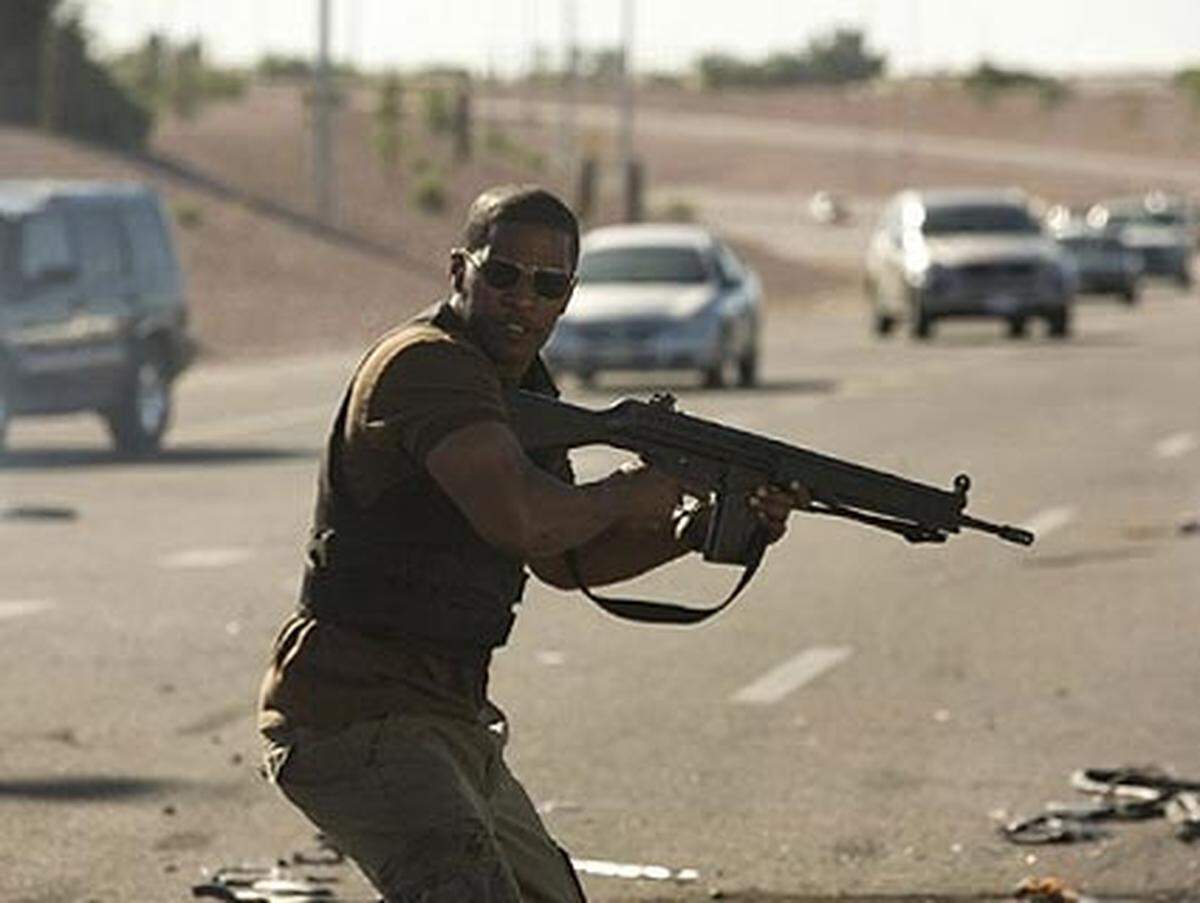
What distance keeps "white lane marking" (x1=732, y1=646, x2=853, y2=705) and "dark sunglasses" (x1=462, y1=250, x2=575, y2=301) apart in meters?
7.69

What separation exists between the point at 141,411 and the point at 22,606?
36.4 ft

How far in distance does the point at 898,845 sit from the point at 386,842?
467 centimetres

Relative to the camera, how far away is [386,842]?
648 cm

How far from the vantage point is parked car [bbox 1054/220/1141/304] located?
68.5 metres

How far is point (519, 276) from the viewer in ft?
21.4

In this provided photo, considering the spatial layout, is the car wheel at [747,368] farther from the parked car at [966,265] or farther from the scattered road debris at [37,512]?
the scattered road debris at [37,512]

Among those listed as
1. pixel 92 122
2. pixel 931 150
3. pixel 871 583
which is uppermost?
pixel 871 583

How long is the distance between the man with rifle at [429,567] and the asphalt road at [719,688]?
3533 millimetres

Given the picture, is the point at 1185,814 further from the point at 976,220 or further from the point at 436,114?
the point at 436,114

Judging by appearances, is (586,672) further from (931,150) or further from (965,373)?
(931,150)

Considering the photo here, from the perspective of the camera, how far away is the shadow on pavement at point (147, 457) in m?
27.4

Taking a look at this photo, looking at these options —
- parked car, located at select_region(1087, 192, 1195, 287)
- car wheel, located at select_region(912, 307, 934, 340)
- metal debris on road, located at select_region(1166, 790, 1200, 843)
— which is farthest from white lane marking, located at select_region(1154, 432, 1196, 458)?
parked car, located at select_region(1087, 192, 1195, 287)

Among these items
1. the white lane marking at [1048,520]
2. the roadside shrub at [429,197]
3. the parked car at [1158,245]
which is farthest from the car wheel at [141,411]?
the parked car at [1158,245]

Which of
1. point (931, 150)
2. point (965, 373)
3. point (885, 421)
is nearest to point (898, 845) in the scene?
point (885, 421)
